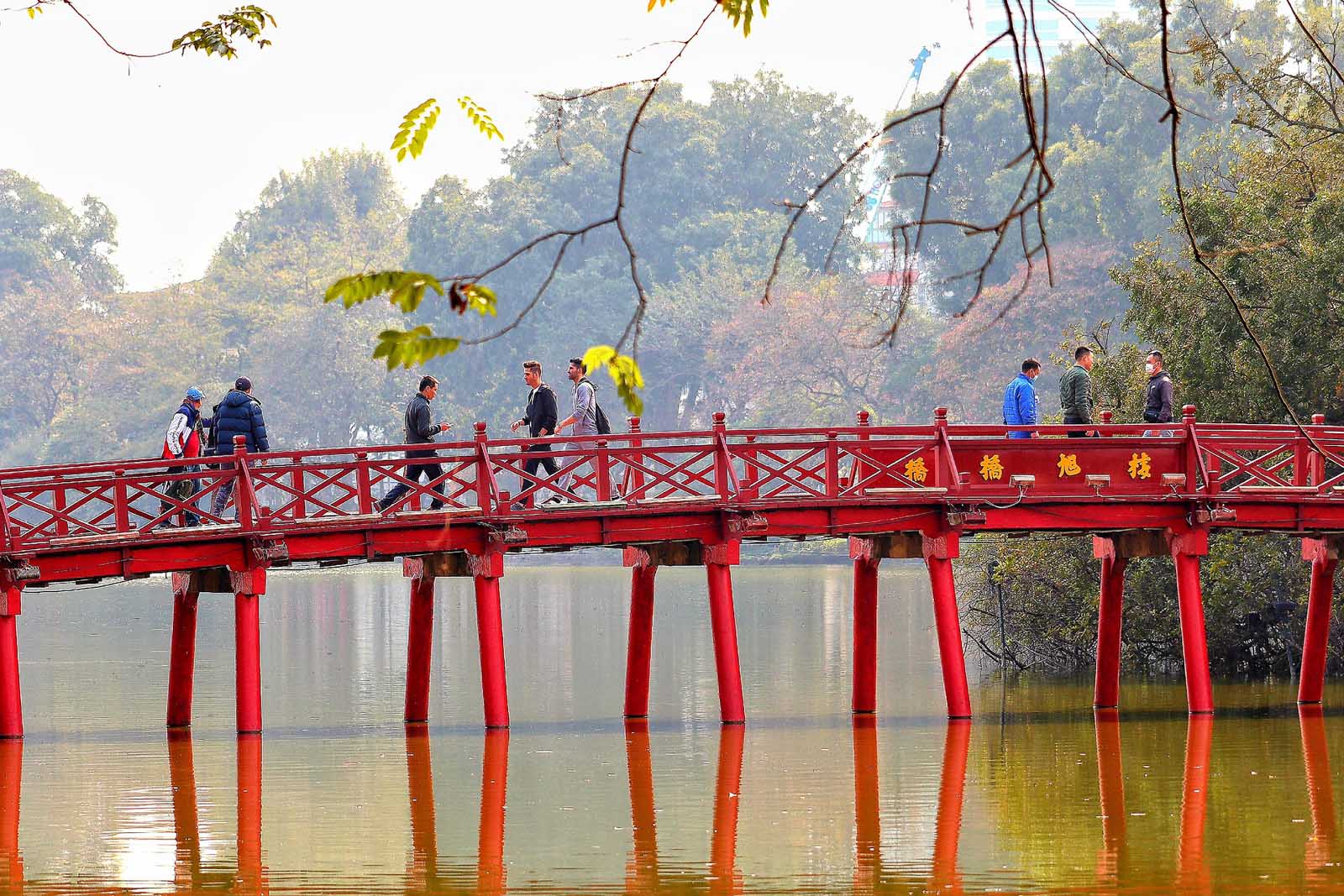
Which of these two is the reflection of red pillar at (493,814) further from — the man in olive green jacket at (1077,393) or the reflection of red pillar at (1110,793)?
the man in olive green jacket at (1077,393)

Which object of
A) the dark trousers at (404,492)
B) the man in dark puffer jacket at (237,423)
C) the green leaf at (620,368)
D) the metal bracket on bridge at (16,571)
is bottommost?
the green leaf at (620,368)

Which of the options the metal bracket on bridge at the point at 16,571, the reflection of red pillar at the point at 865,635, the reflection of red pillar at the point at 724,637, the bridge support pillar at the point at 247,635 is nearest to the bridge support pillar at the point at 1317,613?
the reflection of red pillar at the point at 865,635

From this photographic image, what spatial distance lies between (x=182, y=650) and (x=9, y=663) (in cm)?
247

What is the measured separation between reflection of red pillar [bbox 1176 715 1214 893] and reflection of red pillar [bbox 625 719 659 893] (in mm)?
3124

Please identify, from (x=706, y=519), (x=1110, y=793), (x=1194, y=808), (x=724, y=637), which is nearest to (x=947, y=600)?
(x=724, y=637)

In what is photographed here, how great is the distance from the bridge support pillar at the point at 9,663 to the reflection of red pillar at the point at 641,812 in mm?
5486

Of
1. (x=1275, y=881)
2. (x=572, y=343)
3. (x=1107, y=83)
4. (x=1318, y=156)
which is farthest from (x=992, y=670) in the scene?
(x=572, y=343)

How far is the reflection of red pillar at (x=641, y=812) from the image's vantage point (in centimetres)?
1323

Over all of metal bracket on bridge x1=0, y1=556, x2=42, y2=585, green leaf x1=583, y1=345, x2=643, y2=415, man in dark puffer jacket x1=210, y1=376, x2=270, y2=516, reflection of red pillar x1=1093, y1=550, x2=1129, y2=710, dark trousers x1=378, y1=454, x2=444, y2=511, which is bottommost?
reflection of red pillar x1=1093, y1=550, x2=1129, y2=710

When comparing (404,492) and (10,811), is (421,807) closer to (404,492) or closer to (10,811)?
(10,811)

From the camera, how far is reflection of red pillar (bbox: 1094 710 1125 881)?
13.8 metres

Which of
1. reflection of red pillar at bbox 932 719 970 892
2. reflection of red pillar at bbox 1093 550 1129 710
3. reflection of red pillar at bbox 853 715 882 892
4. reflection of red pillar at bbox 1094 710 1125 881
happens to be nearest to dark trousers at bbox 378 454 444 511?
reflection of red pillar at bbox 853 715 882 892

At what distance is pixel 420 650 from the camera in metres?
22.4

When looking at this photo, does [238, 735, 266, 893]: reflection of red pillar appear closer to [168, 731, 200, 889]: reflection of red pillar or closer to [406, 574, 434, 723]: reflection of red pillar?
[168, 731, 200, 889]: reflection of red pillar
